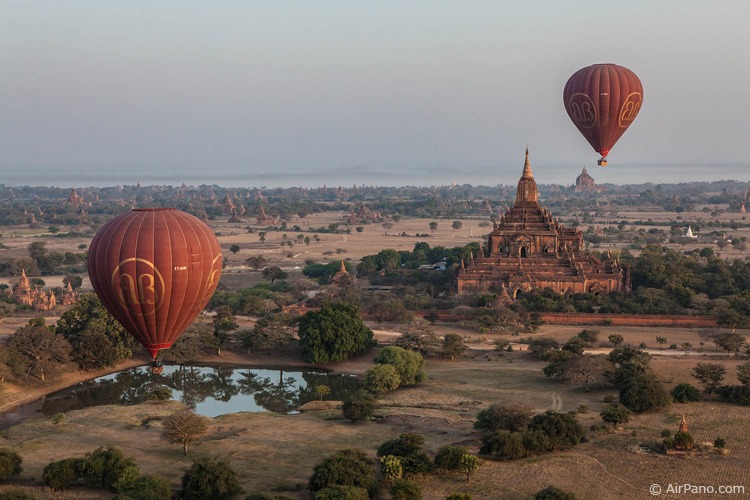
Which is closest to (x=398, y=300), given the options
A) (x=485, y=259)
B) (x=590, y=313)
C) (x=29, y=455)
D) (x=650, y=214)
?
(x=485, y=259)

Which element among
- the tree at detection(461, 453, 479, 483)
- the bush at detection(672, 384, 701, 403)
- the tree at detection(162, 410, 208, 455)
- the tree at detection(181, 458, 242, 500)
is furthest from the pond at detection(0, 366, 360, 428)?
the bush at detection(672, 384, 701, 403)

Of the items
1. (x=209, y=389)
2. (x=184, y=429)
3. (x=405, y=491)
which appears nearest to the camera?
Answer: (x=405, y=491)

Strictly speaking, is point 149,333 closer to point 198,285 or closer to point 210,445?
point 198,285

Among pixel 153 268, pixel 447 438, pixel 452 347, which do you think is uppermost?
pixel 153 268

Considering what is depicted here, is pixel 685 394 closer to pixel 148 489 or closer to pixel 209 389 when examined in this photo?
pixel 148 489

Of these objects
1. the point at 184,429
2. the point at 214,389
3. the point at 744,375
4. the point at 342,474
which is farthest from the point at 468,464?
the point at 214,389
